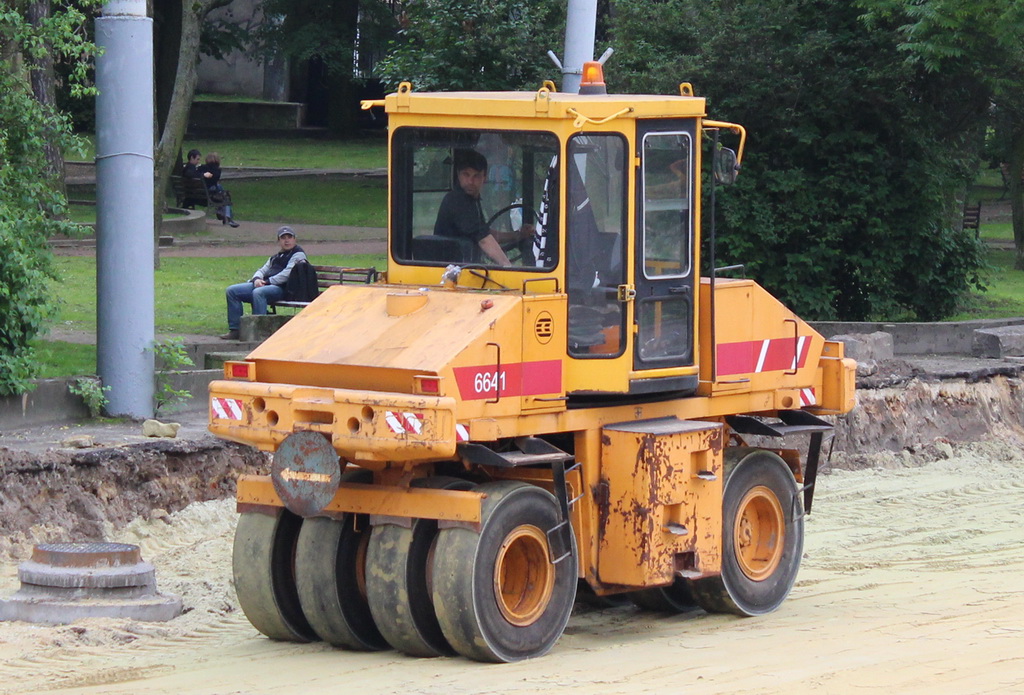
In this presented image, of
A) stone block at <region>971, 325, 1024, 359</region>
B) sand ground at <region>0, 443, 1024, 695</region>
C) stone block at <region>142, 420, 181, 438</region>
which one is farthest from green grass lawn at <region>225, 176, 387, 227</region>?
sand ground at <region>0, 443, 1024, 695</region>

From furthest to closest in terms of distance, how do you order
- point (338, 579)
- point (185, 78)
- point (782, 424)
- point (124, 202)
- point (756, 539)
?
1. point (185, 78)
2. point (124, 202)
3. point (782, 424)
4. point (756, 539)
5. point (338, 579)

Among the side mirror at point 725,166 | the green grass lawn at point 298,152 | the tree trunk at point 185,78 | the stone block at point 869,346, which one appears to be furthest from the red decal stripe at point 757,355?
the green grass lawn at point 298,152

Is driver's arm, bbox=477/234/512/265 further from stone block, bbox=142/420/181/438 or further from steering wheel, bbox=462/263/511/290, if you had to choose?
stone block, bbox=142/420/181/438

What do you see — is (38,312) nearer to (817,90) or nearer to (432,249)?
(432,249)

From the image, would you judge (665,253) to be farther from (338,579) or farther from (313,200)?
(313,200)

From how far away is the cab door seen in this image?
9.03 metres

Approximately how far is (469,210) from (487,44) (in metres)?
13.6

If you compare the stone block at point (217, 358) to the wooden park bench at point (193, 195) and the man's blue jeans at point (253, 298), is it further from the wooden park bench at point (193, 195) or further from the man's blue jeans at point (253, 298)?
the wooden park bench at point (193, 195)

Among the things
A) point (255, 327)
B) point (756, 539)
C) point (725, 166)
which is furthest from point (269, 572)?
point (255, 327)

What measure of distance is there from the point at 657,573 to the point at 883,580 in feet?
8.84

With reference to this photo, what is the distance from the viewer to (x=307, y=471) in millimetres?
8141

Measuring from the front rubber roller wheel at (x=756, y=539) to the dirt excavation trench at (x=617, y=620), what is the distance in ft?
0.51

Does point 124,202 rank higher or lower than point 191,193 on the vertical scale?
lower

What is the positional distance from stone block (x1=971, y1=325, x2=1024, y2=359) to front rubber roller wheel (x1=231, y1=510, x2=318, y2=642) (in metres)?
12.0
